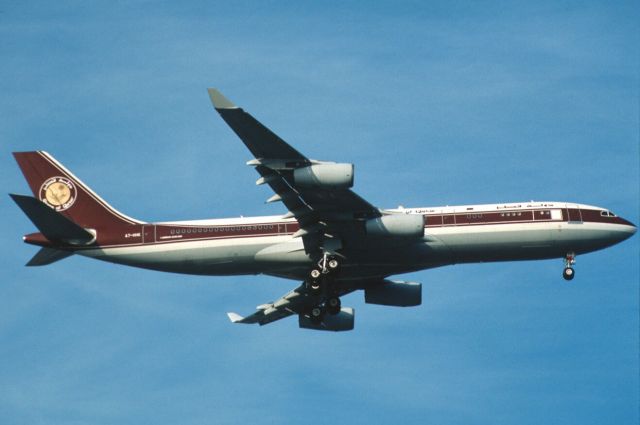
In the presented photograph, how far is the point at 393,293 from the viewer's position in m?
78.9

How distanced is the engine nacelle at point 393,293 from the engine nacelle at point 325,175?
17.0 meters

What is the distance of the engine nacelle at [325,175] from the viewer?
2488 inches

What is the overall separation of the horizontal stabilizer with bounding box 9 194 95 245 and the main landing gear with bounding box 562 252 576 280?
29467 millimetres

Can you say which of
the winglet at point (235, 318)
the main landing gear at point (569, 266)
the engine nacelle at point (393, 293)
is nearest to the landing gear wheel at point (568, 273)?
the main landing gear at point (569, 266)

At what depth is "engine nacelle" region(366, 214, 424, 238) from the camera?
225 feet

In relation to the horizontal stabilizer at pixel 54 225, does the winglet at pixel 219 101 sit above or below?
above

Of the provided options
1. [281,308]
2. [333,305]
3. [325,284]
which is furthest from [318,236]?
[281,308]

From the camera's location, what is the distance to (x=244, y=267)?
7238cm

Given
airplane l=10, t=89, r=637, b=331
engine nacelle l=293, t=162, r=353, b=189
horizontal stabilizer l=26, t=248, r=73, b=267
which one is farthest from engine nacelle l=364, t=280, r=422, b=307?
horizontal stabilizer l=26, t=248, r=73, b=267

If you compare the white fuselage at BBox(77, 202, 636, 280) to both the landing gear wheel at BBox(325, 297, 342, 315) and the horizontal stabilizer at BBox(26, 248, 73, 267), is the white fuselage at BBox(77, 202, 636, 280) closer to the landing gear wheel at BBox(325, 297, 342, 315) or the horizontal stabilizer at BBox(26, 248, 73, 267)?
the horizontal stabilizer at BBox(26, 248, 73, 267)

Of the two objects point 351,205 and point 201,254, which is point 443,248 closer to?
point 351,205

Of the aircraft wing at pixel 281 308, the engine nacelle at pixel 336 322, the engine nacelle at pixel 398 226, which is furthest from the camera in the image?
the engine nacelle at pixel 336 322

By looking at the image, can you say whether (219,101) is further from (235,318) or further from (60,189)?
(235,318)

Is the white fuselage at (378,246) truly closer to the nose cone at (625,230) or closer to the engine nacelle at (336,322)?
the nose cone at (625,230)
